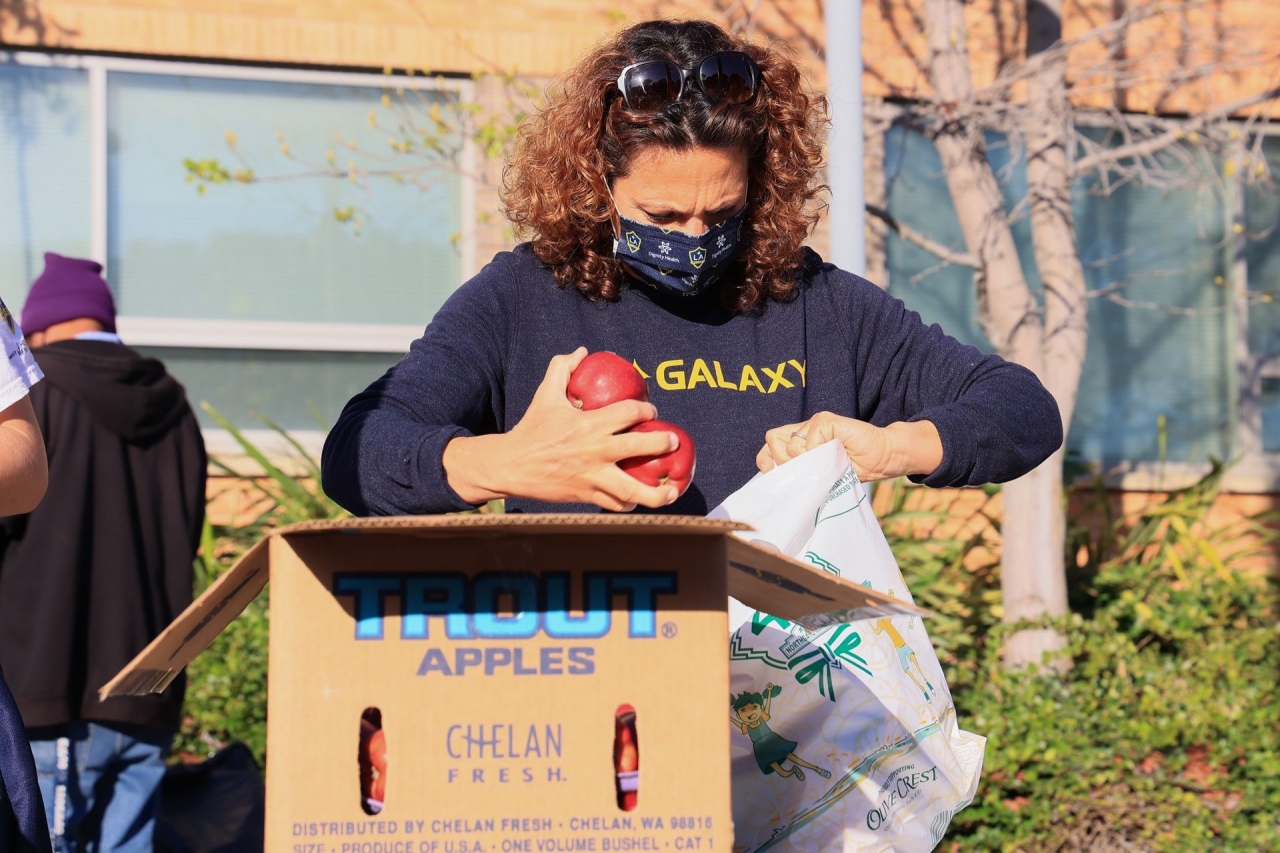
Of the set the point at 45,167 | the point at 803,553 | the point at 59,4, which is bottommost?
the point at 803,553

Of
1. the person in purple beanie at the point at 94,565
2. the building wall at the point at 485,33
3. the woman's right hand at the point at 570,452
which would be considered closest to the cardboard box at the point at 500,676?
the woman's right hand at the point at 570,452

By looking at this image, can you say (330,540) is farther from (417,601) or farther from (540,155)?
(540,155)

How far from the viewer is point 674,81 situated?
206cm

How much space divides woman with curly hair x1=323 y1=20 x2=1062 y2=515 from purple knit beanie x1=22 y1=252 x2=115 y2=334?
2366 mm

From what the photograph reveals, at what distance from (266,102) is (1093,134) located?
401 centimetres

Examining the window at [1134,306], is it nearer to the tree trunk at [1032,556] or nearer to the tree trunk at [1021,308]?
the tree trunk at [1021,308]

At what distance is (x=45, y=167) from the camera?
6.32m

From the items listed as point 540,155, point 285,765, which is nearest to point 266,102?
point 540,155

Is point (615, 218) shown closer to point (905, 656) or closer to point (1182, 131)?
point (905, 656)

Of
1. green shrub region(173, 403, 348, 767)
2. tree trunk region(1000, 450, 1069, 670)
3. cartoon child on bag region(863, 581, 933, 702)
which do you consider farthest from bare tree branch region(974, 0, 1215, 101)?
cartoon child on bag region(863, 581, 933, 702)

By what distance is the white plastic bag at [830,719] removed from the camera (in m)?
1.83

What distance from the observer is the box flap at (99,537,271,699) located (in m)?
1.50

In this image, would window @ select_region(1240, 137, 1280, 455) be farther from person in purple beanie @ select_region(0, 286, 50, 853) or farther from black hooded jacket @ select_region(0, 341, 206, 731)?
person in purple beanie @ select_region(0, 286, 50, 853)

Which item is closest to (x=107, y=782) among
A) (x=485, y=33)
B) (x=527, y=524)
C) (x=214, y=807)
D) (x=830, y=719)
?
(x=214, y=807)
